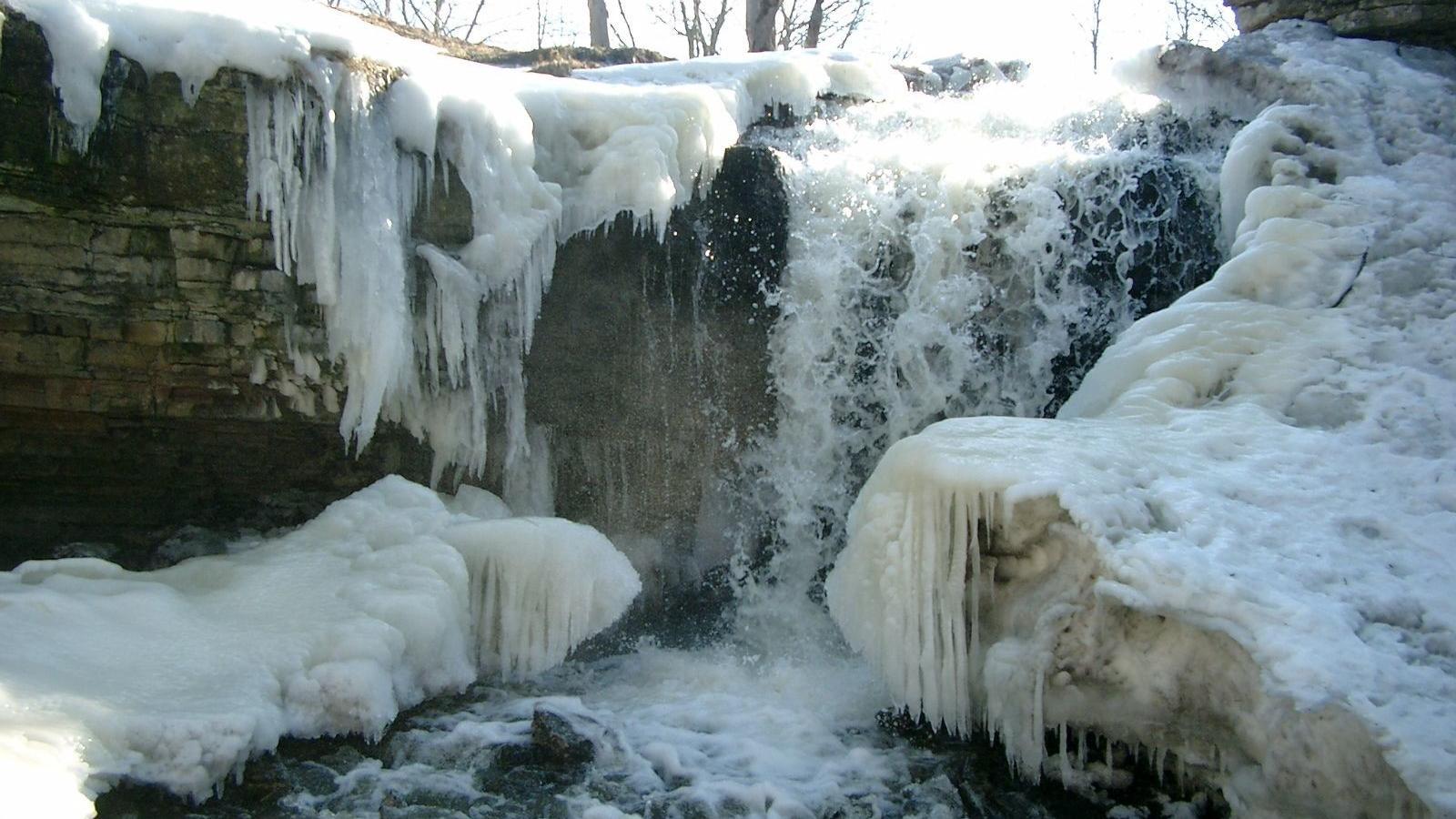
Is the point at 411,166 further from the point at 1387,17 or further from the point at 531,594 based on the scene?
the point at 1387,17

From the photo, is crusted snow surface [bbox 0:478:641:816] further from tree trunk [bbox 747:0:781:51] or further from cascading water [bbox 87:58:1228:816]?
tree trunk [bbox 747:0:781:51]

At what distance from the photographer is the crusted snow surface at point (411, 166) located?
479 centimetres

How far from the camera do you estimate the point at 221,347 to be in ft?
17.3

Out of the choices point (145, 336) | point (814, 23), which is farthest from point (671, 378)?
point (814, 23)

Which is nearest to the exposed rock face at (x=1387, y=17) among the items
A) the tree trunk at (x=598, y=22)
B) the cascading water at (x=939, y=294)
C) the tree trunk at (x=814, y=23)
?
the cascading water at (x=939, y=294)

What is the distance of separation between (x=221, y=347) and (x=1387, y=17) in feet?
27.1

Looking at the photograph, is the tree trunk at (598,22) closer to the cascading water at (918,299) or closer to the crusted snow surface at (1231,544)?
the cascading water at (918,299)

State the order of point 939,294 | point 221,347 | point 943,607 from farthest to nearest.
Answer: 1. point 939,294
2. point 221,347
3. point 943,607

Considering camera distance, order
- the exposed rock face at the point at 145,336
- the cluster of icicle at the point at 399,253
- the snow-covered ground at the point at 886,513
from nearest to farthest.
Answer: the snow-covered ground at the point at 886,513 < the exposed rock face at the point at 145,336 < the cluster of icicle at the point at 399,253

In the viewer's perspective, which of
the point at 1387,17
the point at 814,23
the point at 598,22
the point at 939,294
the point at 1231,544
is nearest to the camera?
the point at 1231,544

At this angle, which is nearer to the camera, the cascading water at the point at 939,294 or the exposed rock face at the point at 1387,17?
the cascading water at the point at 939,294

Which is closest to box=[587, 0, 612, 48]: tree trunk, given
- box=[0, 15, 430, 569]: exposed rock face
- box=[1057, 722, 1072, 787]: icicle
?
box=[0, 15, 430, 569]: exposed rock face

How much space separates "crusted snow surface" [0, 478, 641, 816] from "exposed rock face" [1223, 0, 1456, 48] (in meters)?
6.92

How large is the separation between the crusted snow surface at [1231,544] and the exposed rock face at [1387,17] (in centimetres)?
265
